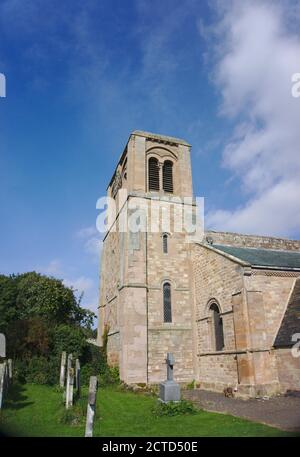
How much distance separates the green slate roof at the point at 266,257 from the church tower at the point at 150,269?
3.12 metres

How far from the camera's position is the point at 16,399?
12.8m

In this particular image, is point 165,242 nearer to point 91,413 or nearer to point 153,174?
point 153,174

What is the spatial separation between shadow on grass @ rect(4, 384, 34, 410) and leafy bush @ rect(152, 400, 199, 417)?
488 cm

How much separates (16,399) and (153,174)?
15799 mm

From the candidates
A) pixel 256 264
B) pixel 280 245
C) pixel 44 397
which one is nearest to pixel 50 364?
pixel 44 397

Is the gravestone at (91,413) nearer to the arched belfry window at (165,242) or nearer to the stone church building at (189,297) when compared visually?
the stone church building at (189,297)

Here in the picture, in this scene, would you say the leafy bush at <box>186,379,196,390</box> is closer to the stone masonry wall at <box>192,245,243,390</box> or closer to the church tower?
the church tower

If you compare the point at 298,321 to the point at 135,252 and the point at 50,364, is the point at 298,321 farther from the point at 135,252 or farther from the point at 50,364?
the point at 50,364

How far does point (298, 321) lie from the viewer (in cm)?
1372

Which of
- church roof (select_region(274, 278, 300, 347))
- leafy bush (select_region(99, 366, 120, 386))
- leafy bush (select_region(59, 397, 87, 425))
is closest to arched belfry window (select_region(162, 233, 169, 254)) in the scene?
leafy bush (select_region(99, 366, 120, 386))

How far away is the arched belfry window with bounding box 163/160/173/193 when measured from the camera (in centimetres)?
2305

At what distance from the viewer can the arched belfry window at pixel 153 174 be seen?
22641 mm
